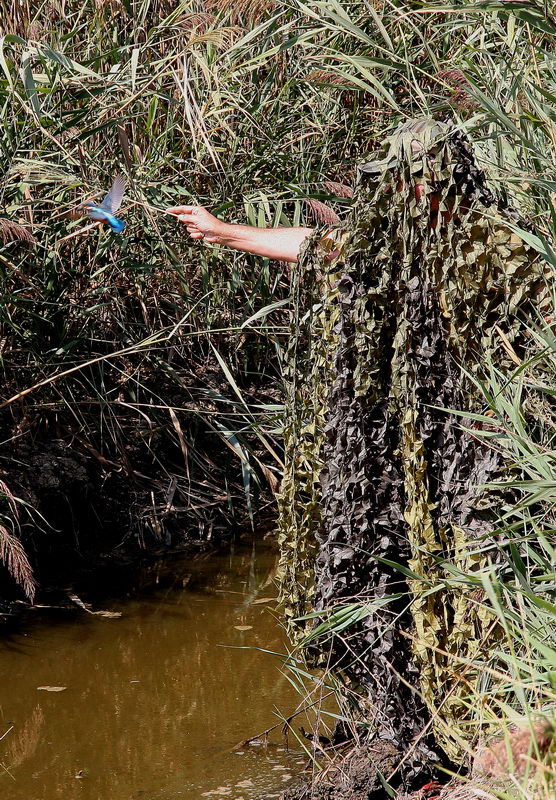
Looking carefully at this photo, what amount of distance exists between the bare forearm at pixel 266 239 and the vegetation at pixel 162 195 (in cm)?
33

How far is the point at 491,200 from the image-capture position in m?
2.19

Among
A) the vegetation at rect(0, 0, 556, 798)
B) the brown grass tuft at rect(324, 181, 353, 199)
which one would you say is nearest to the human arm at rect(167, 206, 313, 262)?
the vegetation at rect(0, 0, 556, 798)

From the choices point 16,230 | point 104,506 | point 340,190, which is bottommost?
point 104,506

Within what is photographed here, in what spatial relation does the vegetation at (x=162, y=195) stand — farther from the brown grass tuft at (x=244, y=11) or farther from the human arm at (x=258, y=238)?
the human arm at (x=258, y=238)

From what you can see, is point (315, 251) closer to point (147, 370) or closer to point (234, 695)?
point (234, 695)

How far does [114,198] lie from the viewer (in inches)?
131

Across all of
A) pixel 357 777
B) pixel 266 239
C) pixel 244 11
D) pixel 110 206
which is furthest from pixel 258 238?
pixel 244 11

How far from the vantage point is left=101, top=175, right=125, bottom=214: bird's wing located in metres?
3.31

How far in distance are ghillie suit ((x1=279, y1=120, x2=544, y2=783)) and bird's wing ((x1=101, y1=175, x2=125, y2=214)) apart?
1101mm

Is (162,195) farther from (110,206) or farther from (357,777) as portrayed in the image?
(357,777)

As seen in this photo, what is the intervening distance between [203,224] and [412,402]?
2.94 ft

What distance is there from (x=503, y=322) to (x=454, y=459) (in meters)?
0.33

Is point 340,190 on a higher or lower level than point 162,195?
higher

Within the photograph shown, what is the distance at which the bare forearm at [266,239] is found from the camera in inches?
104
